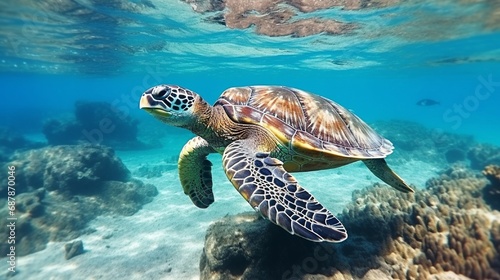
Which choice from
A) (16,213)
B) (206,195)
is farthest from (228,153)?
(16,213)

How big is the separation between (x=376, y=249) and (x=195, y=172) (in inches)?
126

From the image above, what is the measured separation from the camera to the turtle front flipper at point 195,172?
15.7 ft

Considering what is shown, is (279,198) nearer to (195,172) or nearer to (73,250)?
(195,172)

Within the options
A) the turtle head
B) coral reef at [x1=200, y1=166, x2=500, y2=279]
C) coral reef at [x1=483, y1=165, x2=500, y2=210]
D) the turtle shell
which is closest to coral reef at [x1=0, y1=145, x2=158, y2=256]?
coral reef at [x1=200, y1=166, x2=500, y2=279]

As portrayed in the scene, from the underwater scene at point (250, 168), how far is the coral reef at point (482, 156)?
173 mm

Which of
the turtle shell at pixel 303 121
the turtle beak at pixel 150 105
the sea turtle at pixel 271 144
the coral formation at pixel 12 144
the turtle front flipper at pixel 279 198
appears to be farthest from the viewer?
the coral formation at pixel 12 144

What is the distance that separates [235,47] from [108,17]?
934 centimetres

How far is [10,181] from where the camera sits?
10578mm

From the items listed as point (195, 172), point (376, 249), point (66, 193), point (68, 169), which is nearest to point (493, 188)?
point (376, 249)

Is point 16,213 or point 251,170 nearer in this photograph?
point 251,170

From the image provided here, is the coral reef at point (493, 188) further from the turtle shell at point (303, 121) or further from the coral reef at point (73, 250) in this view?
the coral reef at point (73, 250)

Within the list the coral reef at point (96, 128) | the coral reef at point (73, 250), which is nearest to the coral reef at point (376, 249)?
the coral reef at point (73, 250)

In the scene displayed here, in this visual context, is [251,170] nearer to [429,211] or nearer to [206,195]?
[206,195]

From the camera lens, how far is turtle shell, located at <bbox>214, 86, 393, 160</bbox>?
3.85 meters
